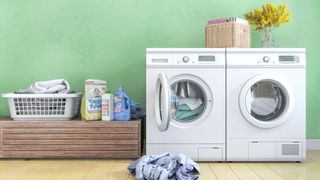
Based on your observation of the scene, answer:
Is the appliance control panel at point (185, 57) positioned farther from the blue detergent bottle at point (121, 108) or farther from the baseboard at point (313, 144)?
the baseboard at point (313, 144)

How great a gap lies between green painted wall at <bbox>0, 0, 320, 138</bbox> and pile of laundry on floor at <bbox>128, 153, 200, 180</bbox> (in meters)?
1.09

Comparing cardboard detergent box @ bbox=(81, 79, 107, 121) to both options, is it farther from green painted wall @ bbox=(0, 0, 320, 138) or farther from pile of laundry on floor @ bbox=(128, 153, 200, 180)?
pile of laundry on floor @ bbox=(128, 153, 200, 180)

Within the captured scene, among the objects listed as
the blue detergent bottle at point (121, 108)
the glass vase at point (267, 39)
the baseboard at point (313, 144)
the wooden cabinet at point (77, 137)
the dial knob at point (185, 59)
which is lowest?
the baseboard at point (313, 144)

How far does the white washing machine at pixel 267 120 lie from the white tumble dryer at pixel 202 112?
77mm

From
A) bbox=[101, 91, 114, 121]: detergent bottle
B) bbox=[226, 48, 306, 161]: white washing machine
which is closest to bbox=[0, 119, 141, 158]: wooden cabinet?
bbox=[101, 91, 114, 121]: detergent bottle

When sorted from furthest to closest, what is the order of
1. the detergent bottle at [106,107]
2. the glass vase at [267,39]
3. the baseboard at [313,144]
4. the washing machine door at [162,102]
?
the baseboard at [313,144] < the glass vase at [267,39] < the detergent bottle at [106,107] < the washing machine door at [162,102]

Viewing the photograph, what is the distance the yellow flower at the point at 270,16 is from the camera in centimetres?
320

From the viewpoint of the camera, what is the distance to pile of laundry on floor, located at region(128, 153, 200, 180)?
2332 mm

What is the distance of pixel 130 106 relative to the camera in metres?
3.15

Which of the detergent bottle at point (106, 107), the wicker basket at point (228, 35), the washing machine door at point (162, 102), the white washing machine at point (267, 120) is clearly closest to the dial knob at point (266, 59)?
the white washing machine at point (267, 120)

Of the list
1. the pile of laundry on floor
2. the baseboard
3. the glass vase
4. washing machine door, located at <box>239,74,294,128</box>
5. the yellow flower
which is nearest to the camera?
the pile of laundry on floor

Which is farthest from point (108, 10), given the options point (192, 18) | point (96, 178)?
point (96, 178)

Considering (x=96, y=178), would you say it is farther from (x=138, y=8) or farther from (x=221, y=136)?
(x=138, y=8)

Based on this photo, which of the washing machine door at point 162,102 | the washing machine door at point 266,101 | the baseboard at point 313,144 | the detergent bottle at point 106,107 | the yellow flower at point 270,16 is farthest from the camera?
the baseboard at point 313,144
